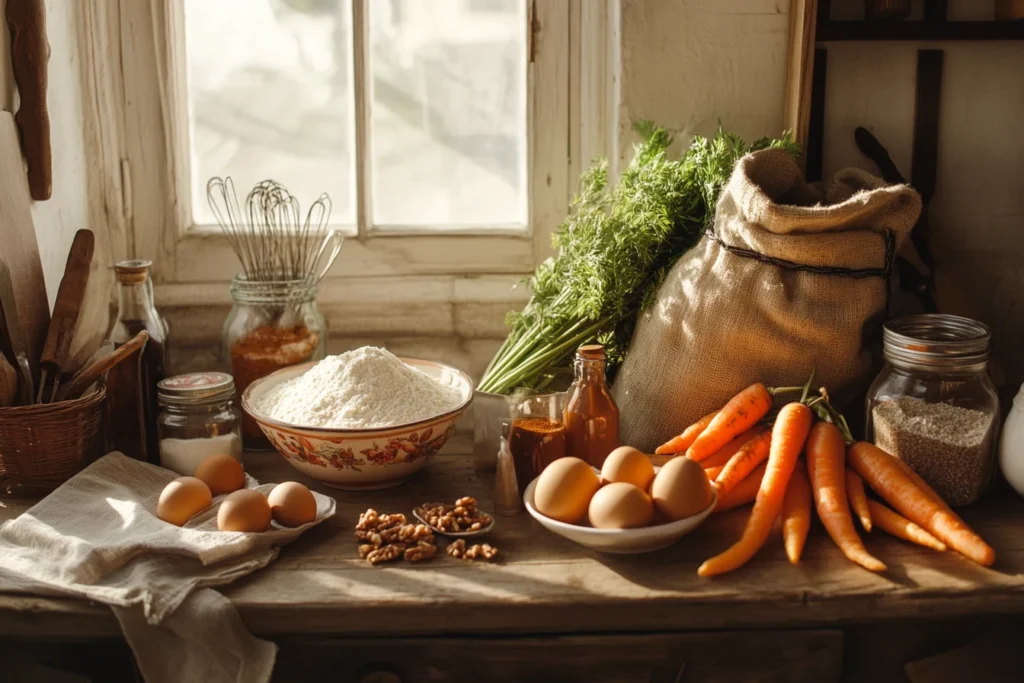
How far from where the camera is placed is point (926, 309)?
1576mm

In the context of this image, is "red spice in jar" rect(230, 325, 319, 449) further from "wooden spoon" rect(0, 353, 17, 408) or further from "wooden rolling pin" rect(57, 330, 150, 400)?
"wooden spoon" rect(0, 353, 17, 408)

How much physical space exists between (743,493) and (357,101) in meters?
0.96

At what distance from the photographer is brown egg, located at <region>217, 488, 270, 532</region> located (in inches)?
45.9

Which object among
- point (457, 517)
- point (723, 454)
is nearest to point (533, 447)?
point (457, 517)

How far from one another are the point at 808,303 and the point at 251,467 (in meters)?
0.87

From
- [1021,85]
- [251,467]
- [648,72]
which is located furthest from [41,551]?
[1021,85]

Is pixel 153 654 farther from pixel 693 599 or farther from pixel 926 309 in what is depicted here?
pixel 926 309

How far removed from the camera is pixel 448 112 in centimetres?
Result: 175

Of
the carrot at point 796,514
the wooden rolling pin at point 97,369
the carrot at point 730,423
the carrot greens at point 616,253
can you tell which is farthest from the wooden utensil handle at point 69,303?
the carrot at point 796,514

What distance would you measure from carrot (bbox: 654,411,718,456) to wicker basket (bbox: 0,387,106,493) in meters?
0.81

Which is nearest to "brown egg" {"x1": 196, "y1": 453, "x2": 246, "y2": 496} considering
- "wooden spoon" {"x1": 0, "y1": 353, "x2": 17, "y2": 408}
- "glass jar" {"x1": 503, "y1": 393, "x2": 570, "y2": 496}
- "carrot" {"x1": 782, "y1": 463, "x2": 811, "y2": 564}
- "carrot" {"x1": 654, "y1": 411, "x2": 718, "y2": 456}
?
"wooden spoon" {"x1": 0, "y1": 353, "x2": 17, "y2": 408}

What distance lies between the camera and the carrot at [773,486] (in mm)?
1128

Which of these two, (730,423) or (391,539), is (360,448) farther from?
(730,423)

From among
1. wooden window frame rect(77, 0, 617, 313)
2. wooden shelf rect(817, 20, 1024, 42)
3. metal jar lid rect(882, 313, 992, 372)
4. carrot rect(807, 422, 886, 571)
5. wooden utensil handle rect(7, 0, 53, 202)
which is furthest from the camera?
wooden window frame rect(77, 0, 617, 313)
